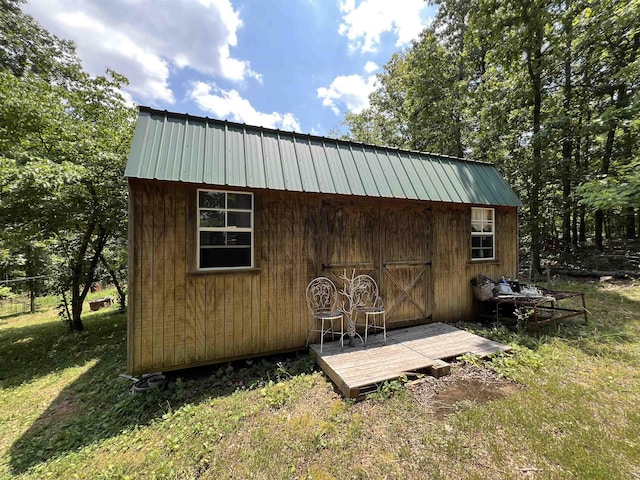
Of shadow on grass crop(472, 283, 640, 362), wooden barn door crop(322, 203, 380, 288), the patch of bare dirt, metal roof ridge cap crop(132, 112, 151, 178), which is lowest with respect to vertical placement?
the patch of bare dirt

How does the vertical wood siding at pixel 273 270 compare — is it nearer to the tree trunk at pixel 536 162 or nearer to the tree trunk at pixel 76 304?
the tree trunk at pixel 76 304

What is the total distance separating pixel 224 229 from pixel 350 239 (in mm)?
1996

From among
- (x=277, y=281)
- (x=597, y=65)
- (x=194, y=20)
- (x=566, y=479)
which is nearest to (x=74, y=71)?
(x=194, y=20)

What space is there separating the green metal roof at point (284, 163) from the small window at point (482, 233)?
1.19 ft

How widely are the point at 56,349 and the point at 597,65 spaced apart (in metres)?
18.1

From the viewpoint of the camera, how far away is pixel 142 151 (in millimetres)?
3146

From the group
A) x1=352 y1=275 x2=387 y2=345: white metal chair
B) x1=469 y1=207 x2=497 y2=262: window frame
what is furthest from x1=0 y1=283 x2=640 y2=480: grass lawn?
x1=469 y1=207 x2=497 y2=262: window frame

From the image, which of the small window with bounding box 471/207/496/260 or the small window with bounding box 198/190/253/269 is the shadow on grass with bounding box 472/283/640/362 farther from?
the small window with bounding box 198/190/253/269

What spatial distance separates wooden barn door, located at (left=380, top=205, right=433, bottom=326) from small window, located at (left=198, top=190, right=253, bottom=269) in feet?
7.58

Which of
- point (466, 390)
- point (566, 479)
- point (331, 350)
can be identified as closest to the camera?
point (566, 479)

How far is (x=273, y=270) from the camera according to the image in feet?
12.6

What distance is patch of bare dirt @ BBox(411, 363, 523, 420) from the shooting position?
275 centimetres

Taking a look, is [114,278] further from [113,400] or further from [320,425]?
[320,425]

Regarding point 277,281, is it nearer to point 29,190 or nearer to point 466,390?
point 466,390
